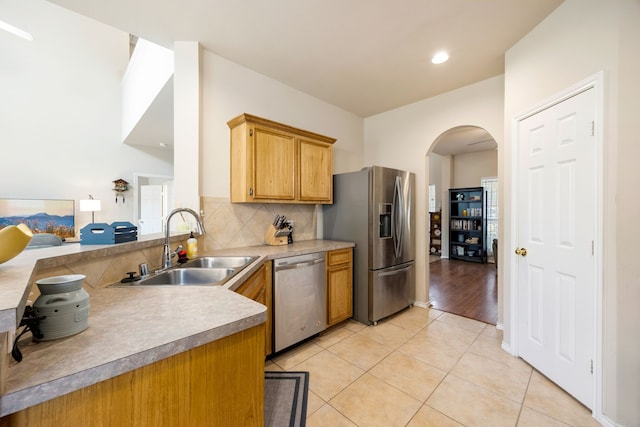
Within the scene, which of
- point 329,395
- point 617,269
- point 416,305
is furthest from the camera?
point 416,305

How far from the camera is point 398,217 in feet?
9.98

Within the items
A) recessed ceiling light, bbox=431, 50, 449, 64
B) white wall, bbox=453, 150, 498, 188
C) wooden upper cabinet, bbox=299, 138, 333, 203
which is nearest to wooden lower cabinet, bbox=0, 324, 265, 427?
wooden upper cabinet, bbox=299, 138, 333, 203

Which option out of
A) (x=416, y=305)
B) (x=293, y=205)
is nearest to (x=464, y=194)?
(x=416, y=305)

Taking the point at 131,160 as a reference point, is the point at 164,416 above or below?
below

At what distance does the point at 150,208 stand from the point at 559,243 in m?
6.61

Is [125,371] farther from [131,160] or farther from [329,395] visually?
[131,160]

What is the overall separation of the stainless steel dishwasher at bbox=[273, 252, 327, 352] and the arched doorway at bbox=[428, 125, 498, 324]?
6.01ft

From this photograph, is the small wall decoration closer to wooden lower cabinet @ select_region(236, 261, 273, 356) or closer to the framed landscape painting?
the framed landscape painting

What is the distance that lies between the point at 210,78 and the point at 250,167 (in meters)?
0.95

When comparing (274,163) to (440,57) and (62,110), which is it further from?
(62,110)

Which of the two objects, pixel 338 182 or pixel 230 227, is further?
pixel 338 182

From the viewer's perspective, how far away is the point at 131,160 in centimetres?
519

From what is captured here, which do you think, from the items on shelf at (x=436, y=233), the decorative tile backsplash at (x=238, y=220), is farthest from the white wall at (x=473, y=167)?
the decorative tile backsplash at (x=238, y=220)

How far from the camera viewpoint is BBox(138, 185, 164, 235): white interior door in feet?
17.7
